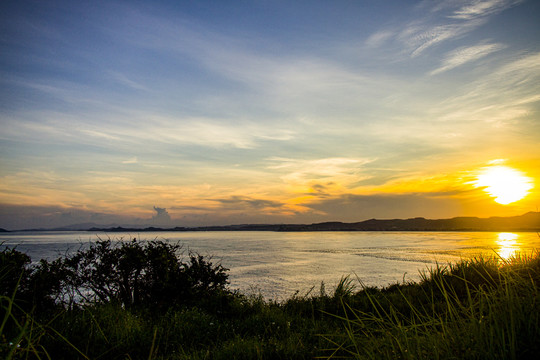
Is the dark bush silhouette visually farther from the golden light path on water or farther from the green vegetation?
the golden light path on water

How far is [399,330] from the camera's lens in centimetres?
363

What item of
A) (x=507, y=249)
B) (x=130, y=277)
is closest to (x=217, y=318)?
(x=130, y=277)

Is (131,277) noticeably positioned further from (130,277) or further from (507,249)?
(507,249)

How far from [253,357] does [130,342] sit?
2456 millimetres

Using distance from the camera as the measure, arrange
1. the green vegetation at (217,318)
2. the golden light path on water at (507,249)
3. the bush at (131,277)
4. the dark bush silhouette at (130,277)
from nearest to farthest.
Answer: the green vegetation at (217,318)
the dark bush silhouette at (130,277)
the bush at (131,277)
the golden light path on water at (507,249)

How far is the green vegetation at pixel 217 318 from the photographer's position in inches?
132

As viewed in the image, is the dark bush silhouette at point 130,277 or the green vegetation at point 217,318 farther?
the dark bush silhouette at point 130,277

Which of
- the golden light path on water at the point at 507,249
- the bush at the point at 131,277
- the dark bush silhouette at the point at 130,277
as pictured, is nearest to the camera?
the dark bush silhouette at the point at 130,277

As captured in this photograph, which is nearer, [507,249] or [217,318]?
[217,318]

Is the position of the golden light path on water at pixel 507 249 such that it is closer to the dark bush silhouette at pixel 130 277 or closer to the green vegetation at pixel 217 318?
the green vegetation at pixel 217 318

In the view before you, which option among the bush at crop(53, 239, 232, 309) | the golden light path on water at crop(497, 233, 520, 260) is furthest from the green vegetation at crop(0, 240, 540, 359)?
the golden light path on water at crop(497, 233, 520, 260)

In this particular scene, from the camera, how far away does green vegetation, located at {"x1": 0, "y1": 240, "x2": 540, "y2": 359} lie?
3.37 metres

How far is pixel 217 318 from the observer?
9.19 m

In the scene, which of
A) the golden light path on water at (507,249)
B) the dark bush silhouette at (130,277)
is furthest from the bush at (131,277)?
the golden light path on water at (507,249)
